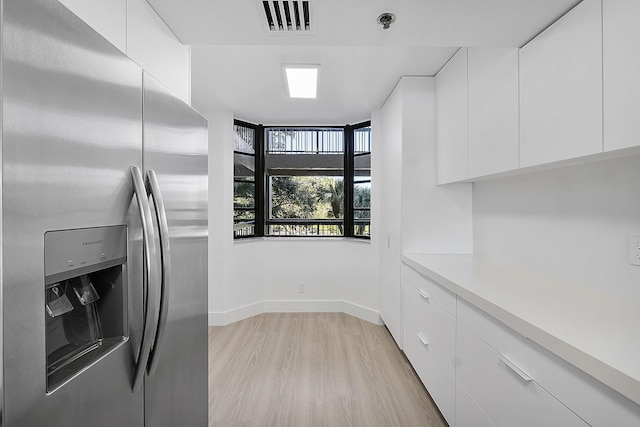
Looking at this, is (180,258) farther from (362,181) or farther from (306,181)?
(306,181)

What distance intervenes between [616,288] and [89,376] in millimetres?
1891

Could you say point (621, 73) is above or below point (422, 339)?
above

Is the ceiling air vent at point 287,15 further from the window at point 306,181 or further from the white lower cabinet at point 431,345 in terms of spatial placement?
the window at point 306,181

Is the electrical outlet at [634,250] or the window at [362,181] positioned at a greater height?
the window at [362,181]

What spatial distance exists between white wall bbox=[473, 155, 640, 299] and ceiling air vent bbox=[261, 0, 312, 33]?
57.2 inches

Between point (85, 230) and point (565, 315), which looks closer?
point (85, 230)

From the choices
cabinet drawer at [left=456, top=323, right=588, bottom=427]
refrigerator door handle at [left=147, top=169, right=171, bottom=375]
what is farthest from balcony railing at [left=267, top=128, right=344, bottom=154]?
refrigerator door handle at [left=147, top=169, right=171, bottom=375]

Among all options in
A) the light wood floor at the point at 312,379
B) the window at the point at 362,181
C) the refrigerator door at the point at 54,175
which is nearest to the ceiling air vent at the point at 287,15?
the refrigerator door at the point at 54,175

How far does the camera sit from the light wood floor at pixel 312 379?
202 cm

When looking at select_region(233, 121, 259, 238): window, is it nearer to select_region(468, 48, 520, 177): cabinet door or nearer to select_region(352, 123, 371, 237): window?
select_region(352, 123, 371, 237): window

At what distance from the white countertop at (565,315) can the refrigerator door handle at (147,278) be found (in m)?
1.09

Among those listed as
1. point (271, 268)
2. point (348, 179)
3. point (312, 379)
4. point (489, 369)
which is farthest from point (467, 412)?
point (348, 179)

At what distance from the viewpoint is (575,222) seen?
1686 millimetres

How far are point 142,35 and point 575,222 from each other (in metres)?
2.08
